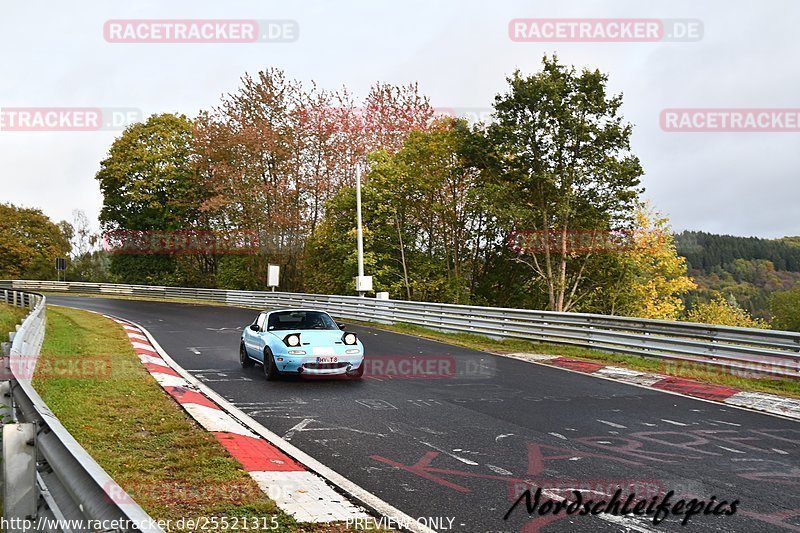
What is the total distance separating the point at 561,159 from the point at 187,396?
2700 centimetres

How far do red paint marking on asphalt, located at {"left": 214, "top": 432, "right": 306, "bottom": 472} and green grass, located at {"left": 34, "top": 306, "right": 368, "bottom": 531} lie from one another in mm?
132

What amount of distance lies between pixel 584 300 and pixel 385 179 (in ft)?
44.4

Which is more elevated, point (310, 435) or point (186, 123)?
point (186, 123)

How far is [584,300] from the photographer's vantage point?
1449 inches

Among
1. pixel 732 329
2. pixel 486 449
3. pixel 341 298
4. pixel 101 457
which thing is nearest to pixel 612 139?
pixel 341 298

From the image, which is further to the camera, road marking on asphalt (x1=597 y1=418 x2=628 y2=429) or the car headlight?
the car headlight

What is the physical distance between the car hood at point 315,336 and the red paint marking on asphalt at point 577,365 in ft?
17.2

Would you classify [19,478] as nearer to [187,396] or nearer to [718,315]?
[187,396]

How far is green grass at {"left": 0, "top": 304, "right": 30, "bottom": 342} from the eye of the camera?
2052 centimetres

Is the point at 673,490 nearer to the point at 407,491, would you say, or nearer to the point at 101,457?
the point at 407,491

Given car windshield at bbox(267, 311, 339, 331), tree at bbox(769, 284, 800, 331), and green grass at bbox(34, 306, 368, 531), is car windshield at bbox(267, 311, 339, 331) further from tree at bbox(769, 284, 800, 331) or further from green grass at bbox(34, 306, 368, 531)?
tree at bbox(769, 284, 800, 331)

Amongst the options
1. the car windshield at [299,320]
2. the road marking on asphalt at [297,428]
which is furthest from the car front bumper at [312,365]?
the road marking on asphalt at [297,428]

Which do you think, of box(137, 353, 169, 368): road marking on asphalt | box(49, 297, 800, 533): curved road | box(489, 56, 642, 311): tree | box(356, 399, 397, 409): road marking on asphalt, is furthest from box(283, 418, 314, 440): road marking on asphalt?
box(489, 56, 642, 311): tree

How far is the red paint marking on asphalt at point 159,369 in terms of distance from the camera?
A: 11.8 meters
